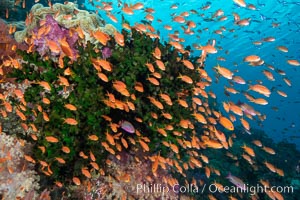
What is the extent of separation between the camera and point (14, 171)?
4613 mm

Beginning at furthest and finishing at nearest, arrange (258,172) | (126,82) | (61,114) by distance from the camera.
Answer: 1. (258,172)
2. (126,82)
3. (61,114)

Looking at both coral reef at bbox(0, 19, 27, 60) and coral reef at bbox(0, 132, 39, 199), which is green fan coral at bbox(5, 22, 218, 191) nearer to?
coral reef at bbox(0, 132, 39, 199)

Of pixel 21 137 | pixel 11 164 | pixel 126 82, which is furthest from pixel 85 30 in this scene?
pixel 11 164

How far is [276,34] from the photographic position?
36.5 m

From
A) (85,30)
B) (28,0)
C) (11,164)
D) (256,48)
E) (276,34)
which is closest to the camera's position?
(11,164)

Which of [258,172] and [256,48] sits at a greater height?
[256,48]

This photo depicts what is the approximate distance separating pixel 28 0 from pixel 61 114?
39.7ft

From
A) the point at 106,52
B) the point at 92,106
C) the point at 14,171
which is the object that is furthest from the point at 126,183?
the point at 106,52

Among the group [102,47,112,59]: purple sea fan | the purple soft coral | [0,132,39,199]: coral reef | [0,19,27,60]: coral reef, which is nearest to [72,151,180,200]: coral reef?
[0,132,39,199]: coral reef

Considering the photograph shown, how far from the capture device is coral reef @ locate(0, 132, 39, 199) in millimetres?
4441

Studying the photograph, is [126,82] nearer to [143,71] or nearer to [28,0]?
[143,71]

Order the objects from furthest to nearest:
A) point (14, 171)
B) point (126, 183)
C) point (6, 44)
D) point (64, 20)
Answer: point (64, 20)
point (6, 44)
point (126, 183)
point (14, 171)

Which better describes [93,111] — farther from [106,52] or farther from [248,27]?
[248,27]

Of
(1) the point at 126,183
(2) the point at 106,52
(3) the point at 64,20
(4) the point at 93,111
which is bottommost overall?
(1) the point at 126,183
